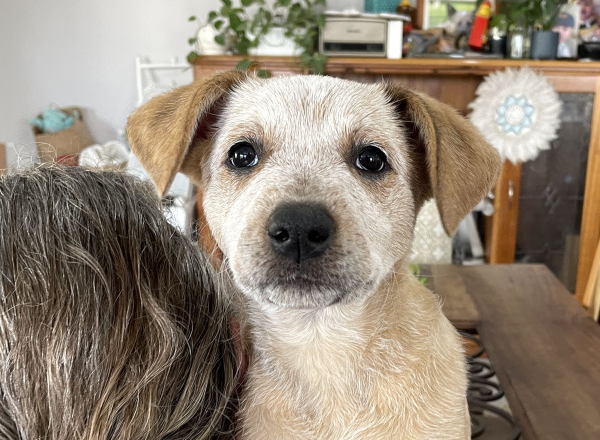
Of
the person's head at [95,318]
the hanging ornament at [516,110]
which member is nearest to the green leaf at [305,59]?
the hanging ornament at [516,110]

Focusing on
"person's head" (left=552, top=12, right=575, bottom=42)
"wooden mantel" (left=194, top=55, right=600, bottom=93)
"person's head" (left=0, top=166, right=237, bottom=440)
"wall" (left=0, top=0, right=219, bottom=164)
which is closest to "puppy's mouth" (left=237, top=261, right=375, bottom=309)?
"person's head" (left=0, top=166, right=237, bottom=440)

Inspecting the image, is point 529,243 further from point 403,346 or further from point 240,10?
point 403,346

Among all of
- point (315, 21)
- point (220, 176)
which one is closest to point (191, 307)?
point (220, 176)

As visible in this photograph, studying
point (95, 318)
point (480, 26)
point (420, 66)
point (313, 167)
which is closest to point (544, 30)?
point (480, 26)

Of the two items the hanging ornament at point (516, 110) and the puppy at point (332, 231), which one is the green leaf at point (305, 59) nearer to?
the hanging ornament at point (516, 110)

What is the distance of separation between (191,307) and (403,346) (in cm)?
34

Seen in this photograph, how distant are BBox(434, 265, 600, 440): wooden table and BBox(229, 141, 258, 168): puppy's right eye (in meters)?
0.78

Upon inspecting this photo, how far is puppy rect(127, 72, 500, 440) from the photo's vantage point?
730 mm

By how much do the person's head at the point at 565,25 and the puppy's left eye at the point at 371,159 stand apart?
2.63 meters

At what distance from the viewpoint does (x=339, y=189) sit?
0.77 metres

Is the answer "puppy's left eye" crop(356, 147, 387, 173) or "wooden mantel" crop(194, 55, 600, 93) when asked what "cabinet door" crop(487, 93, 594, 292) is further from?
"puppy's left eye" crop(356, 147, 387, 173)

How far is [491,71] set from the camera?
113 inches

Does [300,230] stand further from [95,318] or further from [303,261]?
[95,318]

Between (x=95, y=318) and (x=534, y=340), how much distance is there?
1232 millimetres
